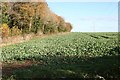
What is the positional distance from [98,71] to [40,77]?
2.59 m

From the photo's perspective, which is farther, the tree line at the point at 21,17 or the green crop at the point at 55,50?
Answer: the tree line at the point at 21,17

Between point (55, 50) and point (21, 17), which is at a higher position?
point (21, 17)

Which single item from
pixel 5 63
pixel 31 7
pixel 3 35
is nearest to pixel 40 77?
pixel 5 63

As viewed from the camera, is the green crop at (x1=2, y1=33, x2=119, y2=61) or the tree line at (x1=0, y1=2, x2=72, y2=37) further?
the tree line at (x1=0, y1=2, x2=72, y2=37)

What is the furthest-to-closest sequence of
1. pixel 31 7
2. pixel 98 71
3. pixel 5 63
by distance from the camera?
pixel 31 7, pixel 5 63, pixel 98 71

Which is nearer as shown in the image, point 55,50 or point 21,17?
point 55,50

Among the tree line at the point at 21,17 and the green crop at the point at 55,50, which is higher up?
the tree line at the point at 21,17

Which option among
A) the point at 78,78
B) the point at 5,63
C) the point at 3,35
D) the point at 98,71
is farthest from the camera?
the point at 3,35

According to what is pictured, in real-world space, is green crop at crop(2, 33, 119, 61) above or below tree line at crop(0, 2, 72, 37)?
below

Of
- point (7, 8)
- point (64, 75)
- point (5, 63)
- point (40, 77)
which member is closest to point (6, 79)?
point (40, 77)

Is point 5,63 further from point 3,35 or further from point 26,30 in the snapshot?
point 26,30

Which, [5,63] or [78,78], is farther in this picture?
[5,63]

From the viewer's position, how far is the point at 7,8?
1816 inches

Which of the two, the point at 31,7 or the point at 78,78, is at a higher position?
the point at 31,7
